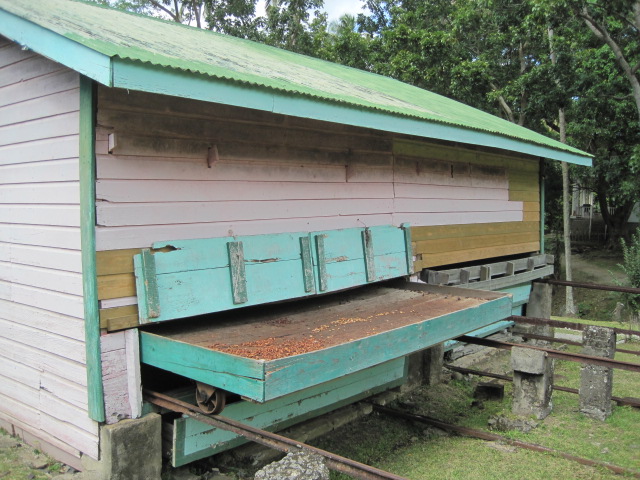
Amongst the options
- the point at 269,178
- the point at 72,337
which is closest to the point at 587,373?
the point at 269,178

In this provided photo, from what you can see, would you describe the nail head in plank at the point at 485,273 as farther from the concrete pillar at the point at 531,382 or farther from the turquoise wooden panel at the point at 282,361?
the turquoise wooden panel at the point at 282,361

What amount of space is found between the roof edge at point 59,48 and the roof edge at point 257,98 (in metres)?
0.09

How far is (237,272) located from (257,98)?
136 cm

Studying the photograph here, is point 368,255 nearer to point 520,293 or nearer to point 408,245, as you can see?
point 408,245

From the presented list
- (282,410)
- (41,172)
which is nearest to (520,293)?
(282,410)

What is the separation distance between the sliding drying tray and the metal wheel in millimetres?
53

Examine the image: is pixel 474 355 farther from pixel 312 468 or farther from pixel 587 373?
pixel 312 468

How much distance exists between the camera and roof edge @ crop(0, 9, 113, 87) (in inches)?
121

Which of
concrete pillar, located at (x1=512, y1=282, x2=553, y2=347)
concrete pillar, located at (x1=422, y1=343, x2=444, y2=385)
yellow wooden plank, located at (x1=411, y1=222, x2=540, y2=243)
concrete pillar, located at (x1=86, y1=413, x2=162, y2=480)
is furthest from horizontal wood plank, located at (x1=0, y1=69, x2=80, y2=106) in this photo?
concrete pillar, located at (x1=512, y1=282, x2=553, y2=347)

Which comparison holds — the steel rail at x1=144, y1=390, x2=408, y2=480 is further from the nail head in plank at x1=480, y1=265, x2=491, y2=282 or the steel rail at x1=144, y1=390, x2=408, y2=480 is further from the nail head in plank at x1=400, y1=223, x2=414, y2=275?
the nail head in plank at x1=480, y1=265, x2=491, y2=282

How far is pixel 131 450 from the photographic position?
391cm

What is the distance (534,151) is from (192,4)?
2334 cm

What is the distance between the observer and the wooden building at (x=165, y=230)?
3596mm

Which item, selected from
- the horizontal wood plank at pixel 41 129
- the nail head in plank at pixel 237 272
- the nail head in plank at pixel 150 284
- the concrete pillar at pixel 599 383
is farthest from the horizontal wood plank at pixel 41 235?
the concrete pillar at pixel 599 383
